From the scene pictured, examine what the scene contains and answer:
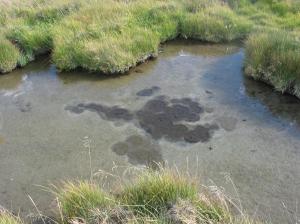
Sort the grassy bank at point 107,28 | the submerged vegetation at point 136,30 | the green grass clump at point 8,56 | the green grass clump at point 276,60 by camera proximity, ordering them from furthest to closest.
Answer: the green grass clump at point 8,56
the grassy bank at point 107,28
the submerged vegetation at point 136,30
the green grass clump at point 276,60

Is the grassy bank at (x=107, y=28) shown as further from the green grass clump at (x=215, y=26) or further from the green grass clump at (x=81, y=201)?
the green grass clump at (x=81, y=201)

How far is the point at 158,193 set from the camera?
4695mm

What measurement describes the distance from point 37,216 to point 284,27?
7343mm

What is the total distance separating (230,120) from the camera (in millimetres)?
6906

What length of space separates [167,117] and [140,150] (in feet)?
3.17

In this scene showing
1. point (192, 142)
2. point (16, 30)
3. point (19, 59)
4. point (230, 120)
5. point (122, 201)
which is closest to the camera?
point (122, 201)

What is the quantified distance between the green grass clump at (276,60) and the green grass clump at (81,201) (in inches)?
164

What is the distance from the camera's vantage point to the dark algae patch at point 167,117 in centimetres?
659

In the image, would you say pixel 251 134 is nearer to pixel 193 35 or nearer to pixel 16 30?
pixel 193 35

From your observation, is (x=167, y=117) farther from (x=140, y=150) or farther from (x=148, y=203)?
(x=148, y=203)

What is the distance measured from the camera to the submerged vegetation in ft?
26.7

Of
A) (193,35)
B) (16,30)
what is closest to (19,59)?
(16,30)

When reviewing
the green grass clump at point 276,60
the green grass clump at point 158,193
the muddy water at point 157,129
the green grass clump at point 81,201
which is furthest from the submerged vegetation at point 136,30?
the green grass clump at point 81,201

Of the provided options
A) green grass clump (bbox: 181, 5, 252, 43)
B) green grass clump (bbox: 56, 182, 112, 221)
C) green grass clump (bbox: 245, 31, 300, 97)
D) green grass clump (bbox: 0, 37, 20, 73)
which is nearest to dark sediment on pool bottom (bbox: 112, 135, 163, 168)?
green grass clump (bbox: 56, 182, 112, 221)
